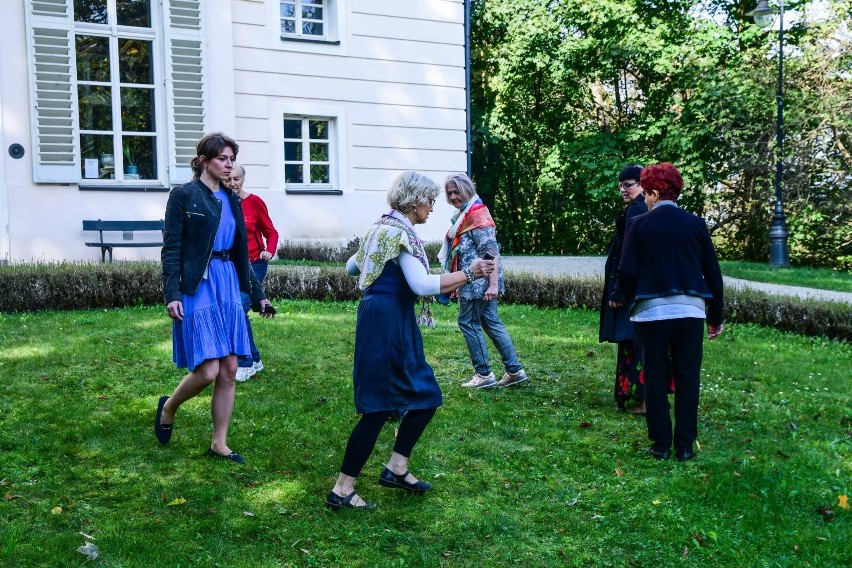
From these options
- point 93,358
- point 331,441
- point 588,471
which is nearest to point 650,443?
point 588,471

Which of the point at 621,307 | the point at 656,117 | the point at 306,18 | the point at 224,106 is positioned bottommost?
the point at 621,307

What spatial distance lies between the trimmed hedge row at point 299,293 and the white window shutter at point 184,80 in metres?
3.62

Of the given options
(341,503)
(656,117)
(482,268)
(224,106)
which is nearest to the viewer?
(482,268)

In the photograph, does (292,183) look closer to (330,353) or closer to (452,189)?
(330,353)

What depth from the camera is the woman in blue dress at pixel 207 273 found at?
15.6ft

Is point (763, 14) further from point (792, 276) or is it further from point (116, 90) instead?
point (116, 90)

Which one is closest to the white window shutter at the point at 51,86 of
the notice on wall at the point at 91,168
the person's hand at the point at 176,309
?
the notice on wall at the point at 91,168

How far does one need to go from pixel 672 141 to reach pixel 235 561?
20.4m

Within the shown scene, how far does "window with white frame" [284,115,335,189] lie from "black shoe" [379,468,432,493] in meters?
12.1

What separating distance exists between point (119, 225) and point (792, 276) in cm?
1181

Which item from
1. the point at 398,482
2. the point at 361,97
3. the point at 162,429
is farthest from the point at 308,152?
the point at 398,482

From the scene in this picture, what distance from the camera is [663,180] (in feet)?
17.4

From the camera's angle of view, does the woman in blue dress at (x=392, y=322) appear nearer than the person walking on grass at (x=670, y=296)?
Yes

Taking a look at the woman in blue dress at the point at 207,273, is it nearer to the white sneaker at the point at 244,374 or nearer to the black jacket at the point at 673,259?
the white sneaker at the point at 244,374
